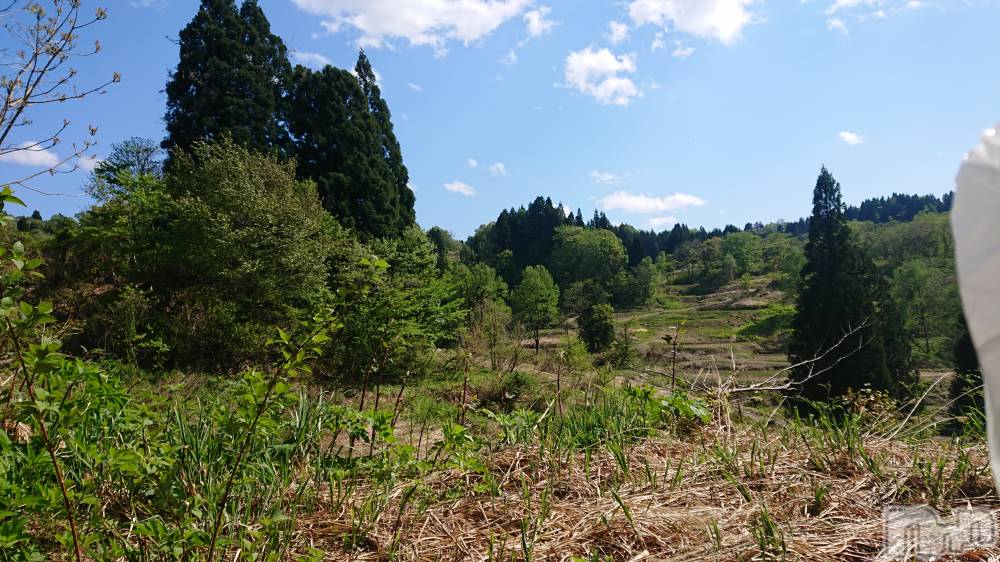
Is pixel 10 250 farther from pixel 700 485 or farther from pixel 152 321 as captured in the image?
pixel 152 321

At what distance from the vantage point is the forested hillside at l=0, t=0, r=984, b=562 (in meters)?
1.64

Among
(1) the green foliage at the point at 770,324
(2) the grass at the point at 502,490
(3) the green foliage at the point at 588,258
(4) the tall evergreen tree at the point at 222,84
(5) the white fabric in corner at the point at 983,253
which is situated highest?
(4) the tall evergreen tree at the point at 222,84

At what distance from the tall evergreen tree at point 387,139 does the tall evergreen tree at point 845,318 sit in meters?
16.6

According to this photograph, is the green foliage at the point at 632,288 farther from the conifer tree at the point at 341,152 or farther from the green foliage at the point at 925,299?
the conifer tree at the point at 341,152

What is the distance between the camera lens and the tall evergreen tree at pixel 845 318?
18.8m

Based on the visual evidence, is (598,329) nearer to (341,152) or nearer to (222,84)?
(341,152)

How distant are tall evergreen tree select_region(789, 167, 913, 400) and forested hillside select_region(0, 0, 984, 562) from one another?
4.9 inches

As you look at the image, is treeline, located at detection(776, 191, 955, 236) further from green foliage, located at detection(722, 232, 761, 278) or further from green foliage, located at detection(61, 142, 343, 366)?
green foliage, located at detection(61, 142, 343, 366)

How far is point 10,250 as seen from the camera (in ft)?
4.90

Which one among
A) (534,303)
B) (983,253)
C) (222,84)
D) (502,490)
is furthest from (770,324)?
(983,253)

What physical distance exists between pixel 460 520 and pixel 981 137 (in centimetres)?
180

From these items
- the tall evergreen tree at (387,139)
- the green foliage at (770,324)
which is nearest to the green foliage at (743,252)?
the green foliage at (770,324)

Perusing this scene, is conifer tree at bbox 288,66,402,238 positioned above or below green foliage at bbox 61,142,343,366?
above

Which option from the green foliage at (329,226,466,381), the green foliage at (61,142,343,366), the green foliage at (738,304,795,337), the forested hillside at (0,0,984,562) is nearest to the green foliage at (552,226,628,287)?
the forested hillside at (0,0,984,562)
